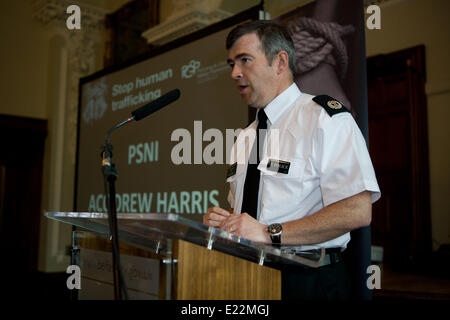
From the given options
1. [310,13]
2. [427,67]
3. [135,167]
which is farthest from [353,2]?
[427,67]

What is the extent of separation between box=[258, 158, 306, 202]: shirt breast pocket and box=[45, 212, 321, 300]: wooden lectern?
0.87ft

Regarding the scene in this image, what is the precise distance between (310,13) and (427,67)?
→ 2.89 metres

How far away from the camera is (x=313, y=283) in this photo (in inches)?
51.4

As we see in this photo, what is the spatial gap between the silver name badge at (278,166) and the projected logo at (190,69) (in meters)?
2.15

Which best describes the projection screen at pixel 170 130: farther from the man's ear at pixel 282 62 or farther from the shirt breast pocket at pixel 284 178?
the shirt breast pocket at pixel 284 178

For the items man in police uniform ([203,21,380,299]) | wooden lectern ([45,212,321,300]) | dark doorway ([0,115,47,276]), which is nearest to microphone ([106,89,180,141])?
wooden lectern ([45,212,321,300])

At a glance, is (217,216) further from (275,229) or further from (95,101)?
(95,101)

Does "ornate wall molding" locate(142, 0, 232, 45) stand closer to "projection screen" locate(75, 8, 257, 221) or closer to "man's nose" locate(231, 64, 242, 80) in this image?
"projection screen" locate(75, 8, 257, 221)

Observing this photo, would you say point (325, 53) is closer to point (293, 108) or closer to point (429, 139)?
point (293, 108)

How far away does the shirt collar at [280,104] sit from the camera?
5.13ft

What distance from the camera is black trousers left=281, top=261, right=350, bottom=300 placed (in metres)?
1.29

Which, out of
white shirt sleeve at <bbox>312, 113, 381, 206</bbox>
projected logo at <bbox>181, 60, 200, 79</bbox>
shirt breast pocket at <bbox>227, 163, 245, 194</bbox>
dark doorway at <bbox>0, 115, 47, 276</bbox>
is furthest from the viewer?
dark doorway at <bbox>0, 115, 47, 276</bbox>

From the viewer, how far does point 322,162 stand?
133cm

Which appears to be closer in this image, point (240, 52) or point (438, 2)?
point (240, 52)
